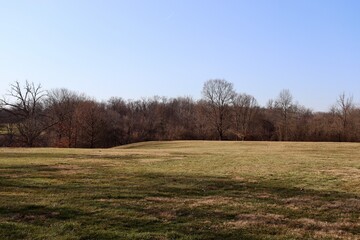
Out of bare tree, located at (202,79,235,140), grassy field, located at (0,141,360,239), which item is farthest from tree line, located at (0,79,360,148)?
grassy field, located at (0,141,360,239)

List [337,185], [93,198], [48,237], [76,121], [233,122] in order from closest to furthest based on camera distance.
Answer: [48,237] → [93,198] → [337,185] → [76,121] → [233,122]

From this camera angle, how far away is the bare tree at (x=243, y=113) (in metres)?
88.5

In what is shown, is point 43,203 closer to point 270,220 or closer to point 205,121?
point 270,220

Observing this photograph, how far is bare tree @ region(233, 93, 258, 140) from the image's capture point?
290 ft

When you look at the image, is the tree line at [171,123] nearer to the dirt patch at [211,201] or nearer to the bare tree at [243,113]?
the bare tree at [243,113]

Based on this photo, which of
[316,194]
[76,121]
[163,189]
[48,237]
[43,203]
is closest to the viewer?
[48,237]

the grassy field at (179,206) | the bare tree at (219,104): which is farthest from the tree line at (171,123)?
the grassy field at (179,206)

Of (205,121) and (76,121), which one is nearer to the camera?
(76,121)

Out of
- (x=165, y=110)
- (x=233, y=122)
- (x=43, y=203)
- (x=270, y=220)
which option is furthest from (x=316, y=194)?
(x=165, y=110)

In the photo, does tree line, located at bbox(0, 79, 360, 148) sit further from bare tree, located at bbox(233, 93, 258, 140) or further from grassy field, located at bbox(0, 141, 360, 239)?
grassy field, located at bbox(0, 141, 360, 239)

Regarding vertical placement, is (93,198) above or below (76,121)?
below

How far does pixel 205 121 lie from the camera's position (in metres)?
93.1

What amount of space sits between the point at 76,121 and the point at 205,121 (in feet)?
106

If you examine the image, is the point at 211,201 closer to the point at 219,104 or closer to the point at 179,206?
the point at 179,206
